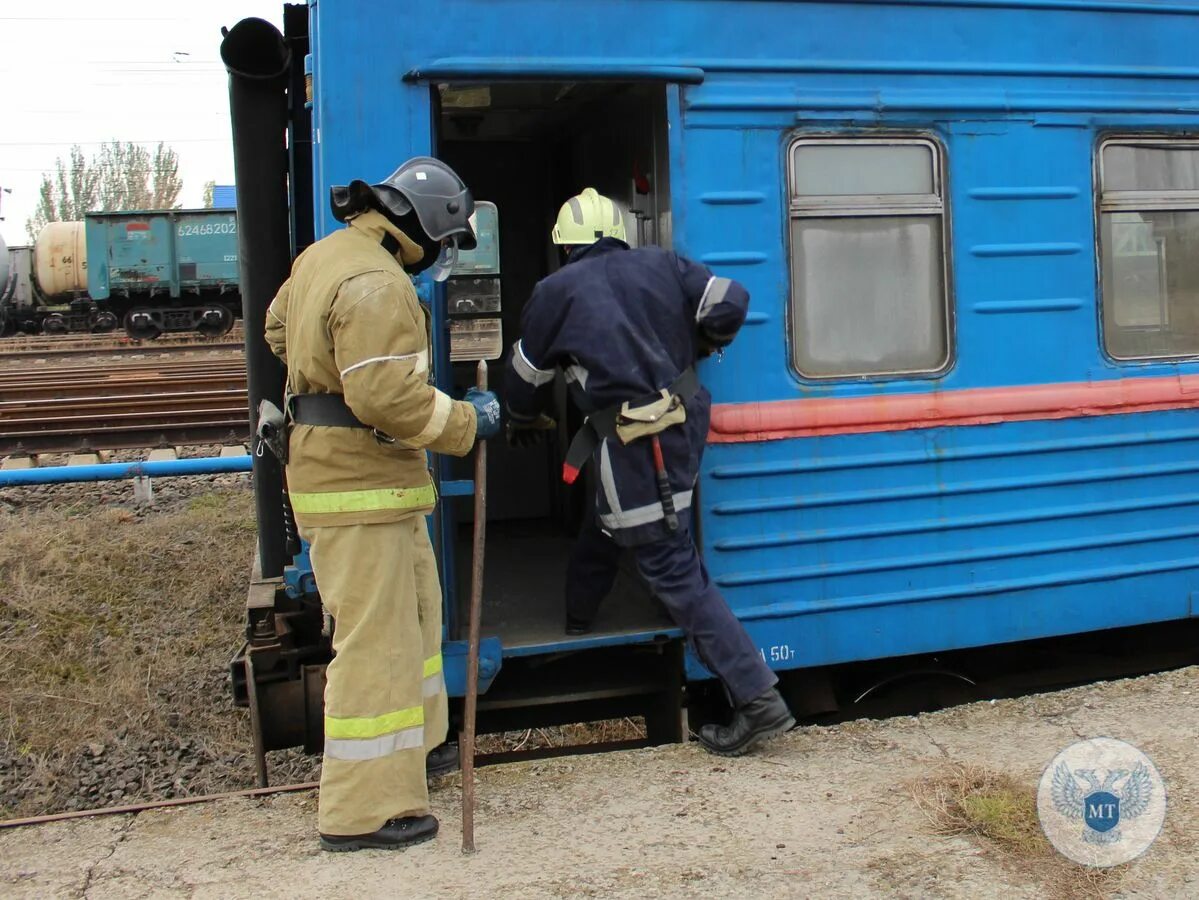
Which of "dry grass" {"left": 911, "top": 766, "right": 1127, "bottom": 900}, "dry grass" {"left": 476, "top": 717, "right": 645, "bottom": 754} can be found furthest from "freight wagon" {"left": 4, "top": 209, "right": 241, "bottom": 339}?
"dry grass" {"left": 911, "top": 766, "right": 1127, "bottom": 900}

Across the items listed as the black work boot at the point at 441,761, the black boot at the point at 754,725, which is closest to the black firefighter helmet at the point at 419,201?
the black work boot at the point at 441,761

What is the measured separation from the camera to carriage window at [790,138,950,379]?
4.15 meters

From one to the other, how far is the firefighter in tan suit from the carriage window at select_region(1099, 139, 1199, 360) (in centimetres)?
261

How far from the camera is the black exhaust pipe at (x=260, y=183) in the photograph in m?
4.22

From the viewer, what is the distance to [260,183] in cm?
435

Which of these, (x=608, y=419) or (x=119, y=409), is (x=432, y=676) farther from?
(x=119, y=409)

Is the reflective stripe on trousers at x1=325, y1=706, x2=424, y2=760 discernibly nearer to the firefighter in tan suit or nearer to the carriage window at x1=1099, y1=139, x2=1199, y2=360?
the firefighter in tan suit

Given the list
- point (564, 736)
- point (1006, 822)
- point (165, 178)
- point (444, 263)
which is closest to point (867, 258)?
point (444, 263)

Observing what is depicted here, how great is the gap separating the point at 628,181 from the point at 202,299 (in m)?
23.0

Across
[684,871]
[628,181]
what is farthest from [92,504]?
[684,871]

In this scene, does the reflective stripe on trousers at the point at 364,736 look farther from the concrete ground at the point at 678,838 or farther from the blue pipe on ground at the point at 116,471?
the blue pipe on ground at the point at 116,471

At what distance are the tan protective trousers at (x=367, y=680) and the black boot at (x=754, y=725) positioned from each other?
3.70ft

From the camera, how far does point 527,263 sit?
6270 millimetres

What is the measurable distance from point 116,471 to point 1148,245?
638 cm
